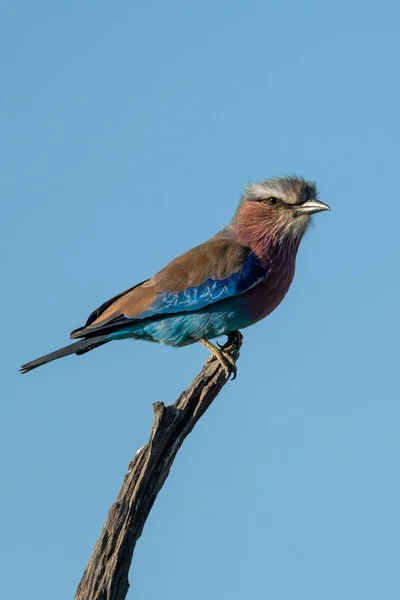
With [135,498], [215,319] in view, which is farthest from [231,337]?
[135,498]

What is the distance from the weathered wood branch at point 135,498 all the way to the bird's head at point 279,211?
202 centimetres

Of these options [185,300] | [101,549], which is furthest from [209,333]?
[101,549]

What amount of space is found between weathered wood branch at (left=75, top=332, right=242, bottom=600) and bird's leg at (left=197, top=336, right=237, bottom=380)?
1.86 ft

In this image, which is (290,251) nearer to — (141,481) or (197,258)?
(197,258)

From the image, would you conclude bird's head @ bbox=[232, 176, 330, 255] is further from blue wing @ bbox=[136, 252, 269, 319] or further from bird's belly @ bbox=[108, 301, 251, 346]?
bird's belly @ bbox=[108, 301, 251, 346]

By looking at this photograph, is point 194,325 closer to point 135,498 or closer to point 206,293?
point 206,293

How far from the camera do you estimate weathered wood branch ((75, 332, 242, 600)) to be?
19.6 ft

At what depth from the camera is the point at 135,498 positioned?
20.3 feet

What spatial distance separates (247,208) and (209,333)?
4.32 ft

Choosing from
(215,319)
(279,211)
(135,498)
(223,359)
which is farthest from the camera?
(279,211)

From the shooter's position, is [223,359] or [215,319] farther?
[215,319]

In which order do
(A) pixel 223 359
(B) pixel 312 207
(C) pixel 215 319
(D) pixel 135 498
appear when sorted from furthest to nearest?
1. (B) pixel 312 207
2. (C) pixel 215 319
3. (A) pixel 223 359
4. (D) pixel 135 498

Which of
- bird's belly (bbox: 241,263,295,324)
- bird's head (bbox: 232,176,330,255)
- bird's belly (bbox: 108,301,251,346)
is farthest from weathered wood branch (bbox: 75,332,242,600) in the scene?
bird's head (bbox: 232,176,330,255)

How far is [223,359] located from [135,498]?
1.69 meters
